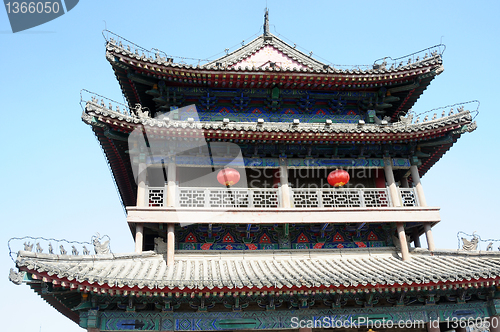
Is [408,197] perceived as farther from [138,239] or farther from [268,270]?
[138,239]

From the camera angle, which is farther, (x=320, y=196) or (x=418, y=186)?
(x=418, y=186)

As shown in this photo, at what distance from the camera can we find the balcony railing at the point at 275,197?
44.0ft

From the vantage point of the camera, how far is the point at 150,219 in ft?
41.2

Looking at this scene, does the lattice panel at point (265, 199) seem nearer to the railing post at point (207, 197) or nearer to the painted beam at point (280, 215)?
the painted beam at point (280, 215)

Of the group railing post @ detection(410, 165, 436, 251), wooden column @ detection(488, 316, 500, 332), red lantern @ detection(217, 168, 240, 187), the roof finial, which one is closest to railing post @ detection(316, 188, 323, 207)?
red lantern @ detection(217, 168, 240, 187)

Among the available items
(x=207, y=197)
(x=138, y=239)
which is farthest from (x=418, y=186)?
(x=138, y=239)

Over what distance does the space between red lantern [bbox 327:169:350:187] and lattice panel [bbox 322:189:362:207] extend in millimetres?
268

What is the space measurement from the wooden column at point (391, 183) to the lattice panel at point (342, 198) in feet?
3.61

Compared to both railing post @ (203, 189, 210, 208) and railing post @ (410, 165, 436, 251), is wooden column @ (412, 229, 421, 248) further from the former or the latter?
railing post @ (203, 189, 210, 208)

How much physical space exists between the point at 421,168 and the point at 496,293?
6031mm

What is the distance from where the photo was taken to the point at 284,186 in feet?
45.8

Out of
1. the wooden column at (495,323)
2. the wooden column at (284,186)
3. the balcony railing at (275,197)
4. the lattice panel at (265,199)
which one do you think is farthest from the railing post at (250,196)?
the wooden column at (495,323)

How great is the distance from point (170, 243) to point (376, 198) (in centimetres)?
696

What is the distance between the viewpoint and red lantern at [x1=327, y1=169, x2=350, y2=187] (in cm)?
1392
